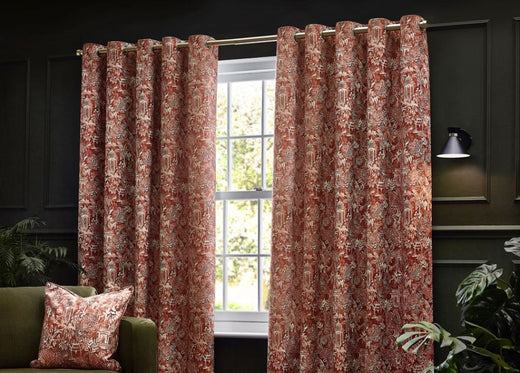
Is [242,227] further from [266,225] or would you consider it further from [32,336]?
[32,336]

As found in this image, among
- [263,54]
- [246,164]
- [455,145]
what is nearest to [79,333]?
[246,164]

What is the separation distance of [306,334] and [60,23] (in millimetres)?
2833

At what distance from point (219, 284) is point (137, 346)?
48.4 inches

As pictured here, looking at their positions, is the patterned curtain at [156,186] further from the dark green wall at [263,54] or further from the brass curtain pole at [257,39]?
the dark green wall at [263,54]

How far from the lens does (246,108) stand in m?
4.82

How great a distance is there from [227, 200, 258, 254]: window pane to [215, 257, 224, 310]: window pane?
110 mm

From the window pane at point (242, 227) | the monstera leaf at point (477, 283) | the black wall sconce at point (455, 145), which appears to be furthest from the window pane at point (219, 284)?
the monstera leaf at point (477, 283)

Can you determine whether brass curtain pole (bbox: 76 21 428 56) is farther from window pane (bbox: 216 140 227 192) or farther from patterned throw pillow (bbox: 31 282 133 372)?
patterned throw pillow (bbox: 31 282 133 372)

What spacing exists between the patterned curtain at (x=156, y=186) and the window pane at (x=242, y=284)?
13.5 inches

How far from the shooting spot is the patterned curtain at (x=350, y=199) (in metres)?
4.08

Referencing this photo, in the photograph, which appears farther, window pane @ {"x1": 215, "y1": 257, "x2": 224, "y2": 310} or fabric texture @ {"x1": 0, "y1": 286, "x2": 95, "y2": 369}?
window pane @ {"x1": 215, "y1": 257, "x2": 224, "y2": 310}

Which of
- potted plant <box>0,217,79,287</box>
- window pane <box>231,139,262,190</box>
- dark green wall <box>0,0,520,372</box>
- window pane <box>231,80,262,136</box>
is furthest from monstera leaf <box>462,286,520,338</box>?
potted plant <box>0,217,79,287</box>

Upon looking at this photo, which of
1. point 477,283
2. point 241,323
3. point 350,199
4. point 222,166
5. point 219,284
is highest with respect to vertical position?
point 222,166

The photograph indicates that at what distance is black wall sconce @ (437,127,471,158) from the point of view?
401 cm
